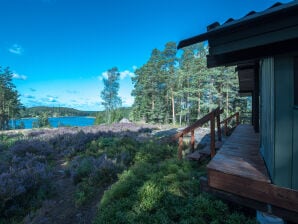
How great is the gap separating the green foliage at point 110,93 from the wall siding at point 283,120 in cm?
3663

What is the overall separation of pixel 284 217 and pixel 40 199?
4798 millimetres

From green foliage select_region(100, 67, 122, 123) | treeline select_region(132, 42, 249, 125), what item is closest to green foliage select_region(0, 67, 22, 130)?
green foliage select_region(100, 67, 122, 123)

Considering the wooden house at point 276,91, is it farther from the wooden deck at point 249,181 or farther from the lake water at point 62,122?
the lake water at point 62,122

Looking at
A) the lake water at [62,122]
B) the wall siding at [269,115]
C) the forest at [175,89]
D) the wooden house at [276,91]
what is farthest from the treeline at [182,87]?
the wooden house at [276,91]

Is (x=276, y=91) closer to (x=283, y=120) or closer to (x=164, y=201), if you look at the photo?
(x=283, y=120)

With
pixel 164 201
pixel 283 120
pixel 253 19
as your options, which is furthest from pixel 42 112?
pixel 283 120

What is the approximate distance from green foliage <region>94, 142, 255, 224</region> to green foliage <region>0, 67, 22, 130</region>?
3671cm

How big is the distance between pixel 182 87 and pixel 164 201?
28.2m

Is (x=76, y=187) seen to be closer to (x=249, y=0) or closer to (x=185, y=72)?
(x=249, y=0)

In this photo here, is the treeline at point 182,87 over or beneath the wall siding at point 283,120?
over

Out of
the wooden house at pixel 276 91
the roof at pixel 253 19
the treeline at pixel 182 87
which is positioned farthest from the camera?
the treeline at pixel 182 87

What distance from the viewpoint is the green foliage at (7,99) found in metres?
30.5

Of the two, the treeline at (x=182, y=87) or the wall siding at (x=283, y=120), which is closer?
the wall siding at (x=283, y=120)

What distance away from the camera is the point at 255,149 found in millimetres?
3908
